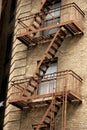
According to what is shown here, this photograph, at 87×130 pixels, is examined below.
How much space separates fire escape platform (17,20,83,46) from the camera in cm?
2494

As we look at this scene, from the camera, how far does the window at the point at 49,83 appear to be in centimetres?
2482

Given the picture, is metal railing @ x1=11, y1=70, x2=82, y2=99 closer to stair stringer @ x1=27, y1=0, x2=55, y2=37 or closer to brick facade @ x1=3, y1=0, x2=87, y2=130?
brick facade @ x1=3, y1=0, x2=87, y2=130

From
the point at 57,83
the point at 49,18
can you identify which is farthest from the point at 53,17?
the point at 57,83

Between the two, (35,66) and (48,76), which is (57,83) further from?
(35,66)

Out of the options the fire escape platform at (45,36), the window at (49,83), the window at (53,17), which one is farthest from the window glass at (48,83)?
the window at (53,17)

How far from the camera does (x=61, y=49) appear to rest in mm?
25656

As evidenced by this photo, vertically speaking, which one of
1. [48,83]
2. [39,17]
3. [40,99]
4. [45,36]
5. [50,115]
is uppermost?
[39,17]

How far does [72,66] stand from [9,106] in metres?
4.32

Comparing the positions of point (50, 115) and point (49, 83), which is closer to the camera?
point (50, 115)

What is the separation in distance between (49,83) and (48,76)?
0.61 m

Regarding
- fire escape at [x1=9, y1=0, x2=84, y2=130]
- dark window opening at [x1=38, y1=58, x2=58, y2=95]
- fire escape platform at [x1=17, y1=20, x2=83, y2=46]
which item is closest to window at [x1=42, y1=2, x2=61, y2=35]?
fire escape at [x1=9, y1=0, x2=84, y2=130]

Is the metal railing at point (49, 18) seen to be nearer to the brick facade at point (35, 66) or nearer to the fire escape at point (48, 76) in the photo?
the fire escape at point (48, 76)

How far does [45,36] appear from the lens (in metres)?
26.2

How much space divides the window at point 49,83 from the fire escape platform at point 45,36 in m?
1.53
